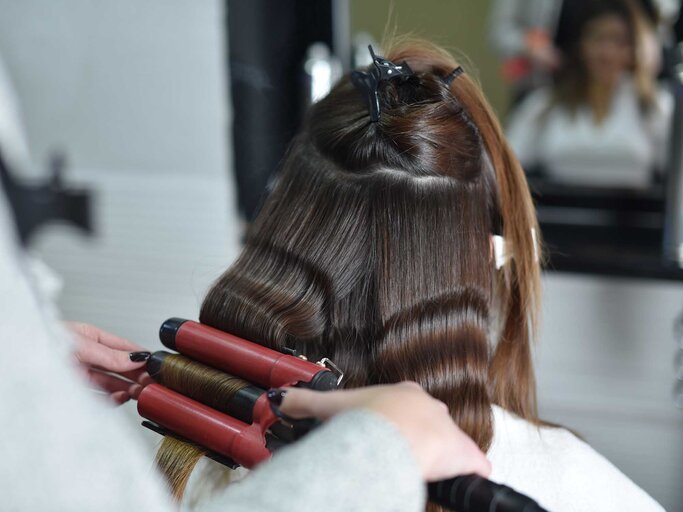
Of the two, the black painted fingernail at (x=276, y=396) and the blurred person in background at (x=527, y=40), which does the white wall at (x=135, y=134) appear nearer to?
the blurred person in background at (x=527, y=40)

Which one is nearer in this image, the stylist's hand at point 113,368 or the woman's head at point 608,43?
the stylist's hand at point 113,368

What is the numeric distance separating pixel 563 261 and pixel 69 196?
1474 mm

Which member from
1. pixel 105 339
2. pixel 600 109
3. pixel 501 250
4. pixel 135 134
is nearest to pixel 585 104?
pixel 600 109

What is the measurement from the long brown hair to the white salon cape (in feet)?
3.68

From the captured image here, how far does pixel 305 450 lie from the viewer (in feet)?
1.60

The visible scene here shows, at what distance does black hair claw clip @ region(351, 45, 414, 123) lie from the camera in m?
0.87

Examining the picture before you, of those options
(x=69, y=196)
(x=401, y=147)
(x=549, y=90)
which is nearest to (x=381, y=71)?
(x=401, y=147)

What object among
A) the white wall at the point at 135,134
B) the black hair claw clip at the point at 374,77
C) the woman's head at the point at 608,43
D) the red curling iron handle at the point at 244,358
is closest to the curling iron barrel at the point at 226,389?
the red curling iron handle at the point at 244,358

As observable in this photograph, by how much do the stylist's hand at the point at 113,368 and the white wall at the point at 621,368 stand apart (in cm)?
129

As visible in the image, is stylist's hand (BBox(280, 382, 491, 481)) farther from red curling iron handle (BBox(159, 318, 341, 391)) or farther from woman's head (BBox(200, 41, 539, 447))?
woman's head (BBox(200, 41, 539, 447))

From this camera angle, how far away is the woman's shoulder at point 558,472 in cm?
91

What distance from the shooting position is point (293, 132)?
220 centimetres

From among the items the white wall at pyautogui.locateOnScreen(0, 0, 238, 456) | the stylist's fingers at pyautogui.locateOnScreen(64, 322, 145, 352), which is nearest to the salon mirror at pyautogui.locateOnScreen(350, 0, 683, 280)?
the white wall at pyautogui.locateOnScreen(0, 0, 238, 456)

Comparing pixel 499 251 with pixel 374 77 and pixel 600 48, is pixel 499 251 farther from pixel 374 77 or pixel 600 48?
pixel 600 48
